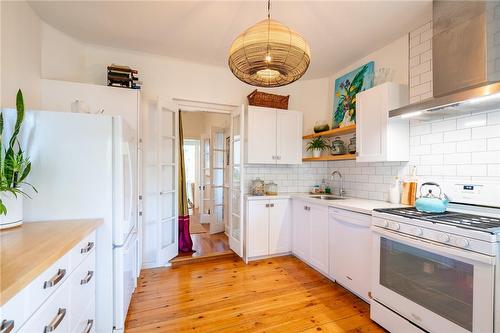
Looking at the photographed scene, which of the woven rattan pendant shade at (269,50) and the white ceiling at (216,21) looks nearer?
the woven rattan pendant shade at (269,50)

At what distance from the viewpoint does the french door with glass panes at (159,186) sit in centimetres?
290

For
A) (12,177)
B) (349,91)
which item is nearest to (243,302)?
(12,177)

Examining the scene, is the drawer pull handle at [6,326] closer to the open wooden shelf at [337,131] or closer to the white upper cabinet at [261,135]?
the white upper cabinet at [261,135]

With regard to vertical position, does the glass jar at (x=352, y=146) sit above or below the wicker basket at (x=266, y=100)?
below

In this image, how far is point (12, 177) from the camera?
1359 mm

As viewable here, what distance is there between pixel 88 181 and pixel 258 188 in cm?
217

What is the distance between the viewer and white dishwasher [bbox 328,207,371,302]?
6.95 feet

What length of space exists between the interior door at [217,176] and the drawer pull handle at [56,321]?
3450 mm

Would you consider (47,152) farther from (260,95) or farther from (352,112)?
(352,112)

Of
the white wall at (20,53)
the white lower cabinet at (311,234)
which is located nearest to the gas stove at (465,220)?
the white lower cabinet at (311,234)

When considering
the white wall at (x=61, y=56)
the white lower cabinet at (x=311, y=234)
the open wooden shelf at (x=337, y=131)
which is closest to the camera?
the white wall at (x=61, y=56)

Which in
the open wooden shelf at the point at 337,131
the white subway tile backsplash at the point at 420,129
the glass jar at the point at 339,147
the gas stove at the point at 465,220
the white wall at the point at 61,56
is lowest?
the gas stove at the point at 465,220

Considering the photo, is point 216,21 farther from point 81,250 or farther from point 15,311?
point 15,311

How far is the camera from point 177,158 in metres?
3.28
